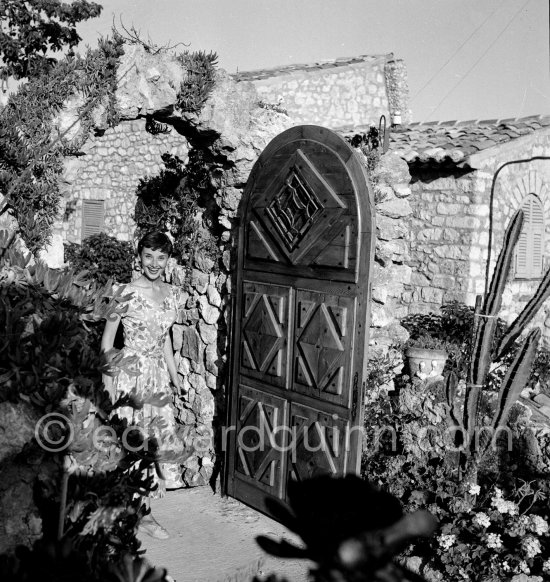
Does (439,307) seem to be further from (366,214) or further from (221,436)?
(366,214)

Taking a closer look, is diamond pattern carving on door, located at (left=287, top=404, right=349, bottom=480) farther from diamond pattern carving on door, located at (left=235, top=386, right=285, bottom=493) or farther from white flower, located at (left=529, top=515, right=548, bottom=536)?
white flower, located at (left=529, top=515, right=548, bottom=536)

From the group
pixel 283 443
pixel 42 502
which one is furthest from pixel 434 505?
pixel 42 502

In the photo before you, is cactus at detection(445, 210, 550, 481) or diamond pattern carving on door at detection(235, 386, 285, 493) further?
diamond pattern carving on door at detection(235, 386, 285, 493)

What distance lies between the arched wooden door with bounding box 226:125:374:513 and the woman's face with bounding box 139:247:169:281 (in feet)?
2.40

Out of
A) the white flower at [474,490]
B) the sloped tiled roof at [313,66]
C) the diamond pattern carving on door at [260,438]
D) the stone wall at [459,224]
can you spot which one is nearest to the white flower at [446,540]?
the white flower at [474,490]

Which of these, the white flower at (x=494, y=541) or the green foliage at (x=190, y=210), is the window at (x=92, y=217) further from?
the white flower at (x=494, y=541)

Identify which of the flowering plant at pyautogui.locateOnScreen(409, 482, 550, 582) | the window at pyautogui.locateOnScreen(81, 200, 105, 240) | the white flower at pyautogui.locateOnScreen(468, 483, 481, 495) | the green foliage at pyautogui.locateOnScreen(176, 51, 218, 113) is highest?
the green foliage at pyautogui.locateOnScreen(176, 51, 218, 113)

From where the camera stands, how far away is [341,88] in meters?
15.3

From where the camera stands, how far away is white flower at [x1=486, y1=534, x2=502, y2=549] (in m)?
3.77

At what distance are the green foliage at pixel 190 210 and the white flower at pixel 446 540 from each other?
287 centimetres

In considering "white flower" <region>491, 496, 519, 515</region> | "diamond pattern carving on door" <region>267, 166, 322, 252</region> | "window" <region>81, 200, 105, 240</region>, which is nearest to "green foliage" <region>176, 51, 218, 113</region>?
"diamond pattern carving on door" <region>267, 166, 322, 252</region>

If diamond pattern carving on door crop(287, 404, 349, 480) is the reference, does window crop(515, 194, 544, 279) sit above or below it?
above

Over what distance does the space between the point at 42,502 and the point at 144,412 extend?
2.07 metres

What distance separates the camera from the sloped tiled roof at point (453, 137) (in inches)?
362
